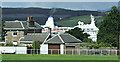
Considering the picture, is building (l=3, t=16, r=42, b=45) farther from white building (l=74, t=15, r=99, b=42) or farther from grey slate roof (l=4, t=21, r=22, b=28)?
white building (l=74, t=15, r=99, b=42)

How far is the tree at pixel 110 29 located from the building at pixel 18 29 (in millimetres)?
8128

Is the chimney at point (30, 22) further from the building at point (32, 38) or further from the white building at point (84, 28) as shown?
the white building at point (84, 28)

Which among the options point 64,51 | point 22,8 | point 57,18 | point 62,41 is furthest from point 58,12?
point 64,51

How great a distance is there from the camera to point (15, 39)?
40.4 metres

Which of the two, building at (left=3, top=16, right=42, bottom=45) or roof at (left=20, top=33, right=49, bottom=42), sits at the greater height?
building at (left=3, top=16, right=42, bottom=45)

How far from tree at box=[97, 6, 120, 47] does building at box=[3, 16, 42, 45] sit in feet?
26.7

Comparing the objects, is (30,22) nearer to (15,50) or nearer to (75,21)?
(75,21)

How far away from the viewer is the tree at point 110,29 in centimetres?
3616

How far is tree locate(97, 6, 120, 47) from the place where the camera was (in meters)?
36.2

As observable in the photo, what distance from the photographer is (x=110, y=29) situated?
38406 millimetres

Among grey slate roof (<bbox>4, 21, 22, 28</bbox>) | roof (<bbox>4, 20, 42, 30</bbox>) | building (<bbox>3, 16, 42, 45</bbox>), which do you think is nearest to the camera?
building (<bbox>3, 16, 42, 45</bbox>)

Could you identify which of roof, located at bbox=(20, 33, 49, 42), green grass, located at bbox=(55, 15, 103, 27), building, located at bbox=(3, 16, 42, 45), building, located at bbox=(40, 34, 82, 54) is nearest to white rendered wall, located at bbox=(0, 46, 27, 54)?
building, located at bbox=(40, 34, 82, 54)

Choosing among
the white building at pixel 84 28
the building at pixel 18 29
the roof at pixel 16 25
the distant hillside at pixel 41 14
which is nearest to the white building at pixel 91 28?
the white building at pixel 84 28

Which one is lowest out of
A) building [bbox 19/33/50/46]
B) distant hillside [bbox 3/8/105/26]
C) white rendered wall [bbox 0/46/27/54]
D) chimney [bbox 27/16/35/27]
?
white rendered wall [bbox 0/46/27/54]
